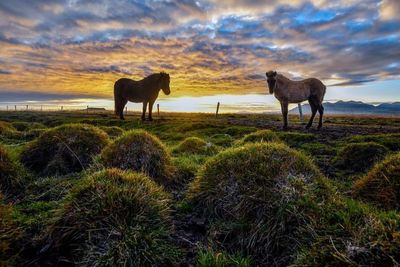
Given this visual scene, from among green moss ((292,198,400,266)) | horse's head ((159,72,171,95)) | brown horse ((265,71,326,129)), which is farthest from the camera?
horse's head ((159,72,171,95))

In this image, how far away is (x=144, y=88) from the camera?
28.6 m

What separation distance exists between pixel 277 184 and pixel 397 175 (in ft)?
7.45

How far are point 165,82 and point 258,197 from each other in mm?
25204

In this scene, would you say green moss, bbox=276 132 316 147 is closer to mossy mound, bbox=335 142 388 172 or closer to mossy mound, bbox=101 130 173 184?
mossy mound, bbox=335 142 388 172

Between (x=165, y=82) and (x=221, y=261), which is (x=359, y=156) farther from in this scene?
(x=165, y=82)

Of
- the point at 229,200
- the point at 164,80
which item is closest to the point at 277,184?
the point at 229,200

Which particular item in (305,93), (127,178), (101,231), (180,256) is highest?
(305,93)

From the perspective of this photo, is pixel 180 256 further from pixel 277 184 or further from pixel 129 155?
pixel 129 155

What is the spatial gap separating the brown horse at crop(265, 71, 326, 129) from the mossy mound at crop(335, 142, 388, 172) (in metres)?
9.61

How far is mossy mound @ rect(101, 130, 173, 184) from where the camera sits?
7.34 meters

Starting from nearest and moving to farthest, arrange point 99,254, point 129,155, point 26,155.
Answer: point 99,254, point 129,155, point 26,155

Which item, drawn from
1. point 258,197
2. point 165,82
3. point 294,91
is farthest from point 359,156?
point 165,82

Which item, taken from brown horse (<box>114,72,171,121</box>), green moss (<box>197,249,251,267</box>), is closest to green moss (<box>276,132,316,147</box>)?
green moss (<box>197,249,251,267</box>)

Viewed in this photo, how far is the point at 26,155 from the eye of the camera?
8.79m
